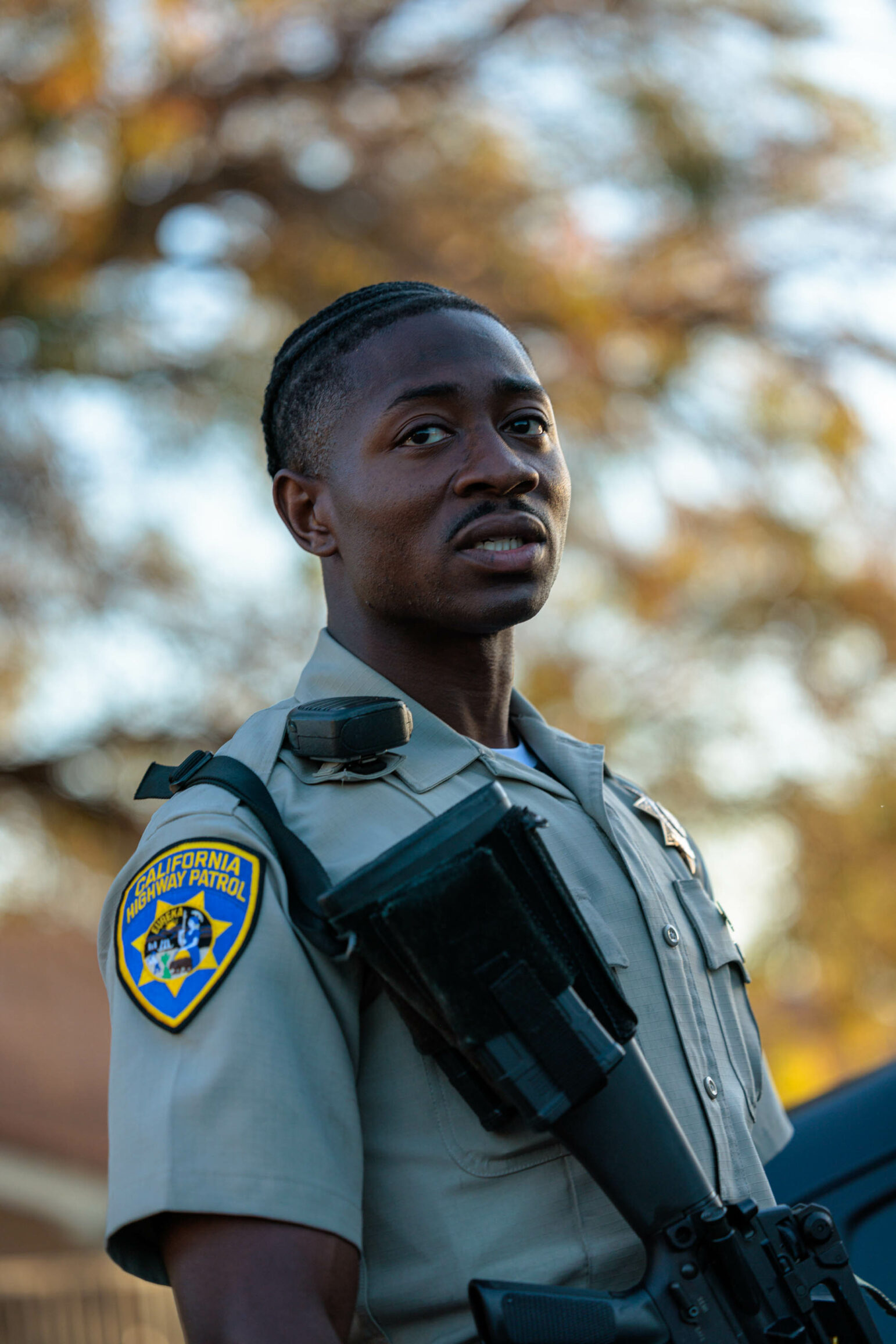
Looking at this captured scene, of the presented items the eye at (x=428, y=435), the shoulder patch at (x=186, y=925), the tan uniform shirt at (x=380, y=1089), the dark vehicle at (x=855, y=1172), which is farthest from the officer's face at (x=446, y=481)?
the dark vehicle at (x=855, y=1172)

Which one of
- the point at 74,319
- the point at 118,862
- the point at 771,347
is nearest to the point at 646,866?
the point at 118,862

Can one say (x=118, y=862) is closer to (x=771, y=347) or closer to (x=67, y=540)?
(x=67, y=540)

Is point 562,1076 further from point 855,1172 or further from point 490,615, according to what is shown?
point 855,1172

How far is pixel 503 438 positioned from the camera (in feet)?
5.47

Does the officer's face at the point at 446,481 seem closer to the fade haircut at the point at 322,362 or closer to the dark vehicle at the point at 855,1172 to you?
the fade haircut at the point at 322,362

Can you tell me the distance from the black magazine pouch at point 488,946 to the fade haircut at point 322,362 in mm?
676

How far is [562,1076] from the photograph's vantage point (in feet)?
4.17

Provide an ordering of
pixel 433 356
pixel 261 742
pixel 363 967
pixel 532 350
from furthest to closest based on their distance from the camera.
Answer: pixel 532 350
pixel 433 356
pixel 261 742
pixel 363 967

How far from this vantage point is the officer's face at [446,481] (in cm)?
161

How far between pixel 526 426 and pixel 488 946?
72 cm

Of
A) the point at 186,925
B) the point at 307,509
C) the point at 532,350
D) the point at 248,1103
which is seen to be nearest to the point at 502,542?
the point at 307,509

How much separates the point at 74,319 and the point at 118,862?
2343 millimetres

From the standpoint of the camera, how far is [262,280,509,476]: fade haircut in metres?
1.74

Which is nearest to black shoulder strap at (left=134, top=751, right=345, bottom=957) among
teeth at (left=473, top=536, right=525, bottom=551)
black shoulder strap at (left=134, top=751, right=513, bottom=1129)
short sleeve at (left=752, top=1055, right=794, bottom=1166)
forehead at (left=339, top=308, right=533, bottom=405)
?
black shoulder strap at (left=134, top=751, right=513, bottom=1129)
